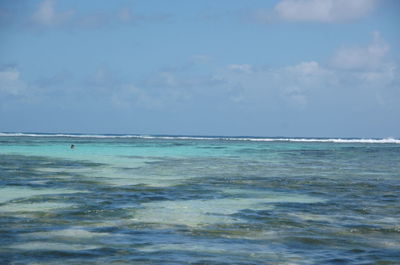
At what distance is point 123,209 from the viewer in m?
11.7

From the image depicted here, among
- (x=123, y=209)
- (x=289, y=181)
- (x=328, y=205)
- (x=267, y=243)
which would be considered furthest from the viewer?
(x=289, y=181)

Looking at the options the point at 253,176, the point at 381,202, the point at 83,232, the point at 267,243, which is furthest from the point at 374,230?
the point at 253,176

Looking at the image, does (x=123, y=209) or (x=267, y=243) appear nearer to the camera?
(x=267, y=243)

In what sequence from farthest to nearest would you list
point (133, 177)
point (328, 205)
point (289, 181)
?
point (133, 177), point (289, 181), point (328, 205)

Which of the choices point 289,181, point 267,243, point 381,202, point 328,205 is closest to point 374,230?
point 267,243

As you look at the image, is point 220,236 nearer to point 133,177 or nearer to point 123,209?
point 123,209

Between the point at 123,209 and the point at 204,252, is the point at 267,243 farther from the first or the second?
the point at 123,209

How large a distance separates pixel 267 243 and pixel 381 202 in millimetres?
6116

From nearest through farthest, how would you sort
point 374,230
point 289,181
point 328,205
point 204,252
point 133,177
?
1. point 204,252
2. point 374,230
3. point 328,205
4. point 289,181
5. point 133,177

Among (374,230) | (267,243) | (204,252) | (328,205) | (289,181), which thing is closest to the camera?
(204,252)

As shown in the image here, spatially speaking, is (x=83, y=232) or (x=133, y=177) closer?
(x=83, y=232)

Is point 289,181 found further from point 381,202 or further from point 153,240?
point 153,240

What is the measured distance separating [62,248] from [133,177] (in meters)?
12.5

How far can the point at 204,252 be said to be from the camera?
7.80 meters
